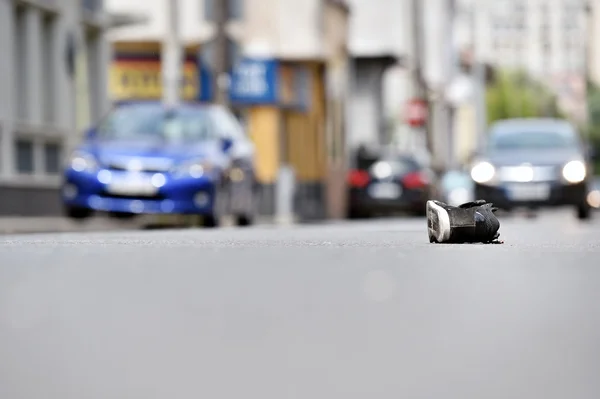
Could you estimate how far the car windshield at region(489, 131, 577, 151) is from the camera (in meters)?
29.1

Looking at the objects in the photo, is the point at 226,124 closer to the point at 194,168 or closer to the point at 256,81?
the point at 194,168

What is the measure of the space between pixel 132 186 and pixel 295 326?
1414cm

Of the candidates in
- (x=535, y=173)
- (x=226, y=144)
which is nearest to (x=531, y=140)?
(x=535, y=173)

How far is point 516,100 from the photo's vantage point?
140m

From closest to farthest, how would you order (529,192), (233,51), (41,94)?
(529,192) → (233,51) → (41,94)

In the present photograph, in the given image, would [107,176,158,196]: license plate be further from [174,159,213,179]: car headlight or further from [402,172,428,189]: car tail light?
[402,172,428,189]: car tail light

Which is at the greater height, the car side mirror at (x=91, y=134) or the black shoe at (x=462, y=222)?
the car side mirror at (x=91, y=134)

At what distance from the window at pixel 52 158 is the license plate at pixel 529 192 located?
24.0ft

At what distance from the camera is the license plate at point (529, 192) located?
89.9ft

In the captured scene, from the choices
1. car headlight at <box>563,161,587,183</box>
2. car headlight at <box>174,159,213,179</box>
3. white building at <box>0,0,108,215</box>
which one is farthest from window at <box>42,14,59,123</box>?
car headlight at <box>174,159,213,179</box>

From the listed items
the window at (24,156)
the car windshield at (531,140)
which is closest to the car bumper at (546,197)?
the car windshield at (531,140)

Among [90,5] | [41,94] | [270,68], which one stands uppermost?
[90,5]

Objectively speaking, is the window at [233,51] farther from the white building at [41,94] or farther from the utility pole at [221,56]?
the white building at [41,94]

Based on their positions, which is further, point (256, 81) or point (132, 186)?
point (256, 81)
